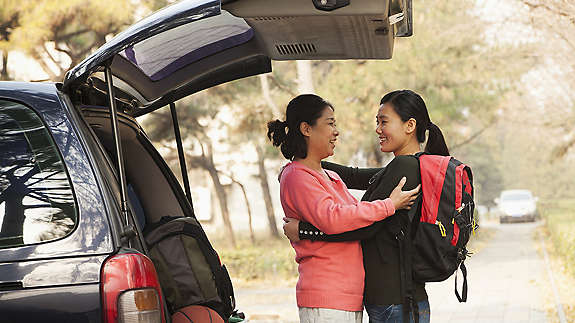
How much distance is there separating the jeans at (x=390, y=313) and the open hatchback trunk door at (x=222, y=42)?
1256 millimetres

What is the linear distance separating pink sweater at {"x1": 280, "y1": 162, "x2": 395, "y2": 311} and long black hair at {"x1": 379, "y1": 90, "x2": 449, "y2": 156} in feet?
1.46

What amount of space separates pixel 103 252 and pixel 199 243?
155 centimetres

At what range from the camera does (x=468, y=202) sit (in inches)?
145

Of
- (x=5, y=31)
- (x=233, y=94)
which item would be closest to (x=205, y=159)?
(x=233, y=94)

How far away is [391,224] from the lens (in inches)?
146

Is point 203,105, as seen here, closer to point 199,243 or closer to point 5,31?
point 5,31

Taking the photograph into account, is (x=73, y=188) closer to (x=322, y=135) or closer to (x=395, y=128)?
(x=322, y=135)

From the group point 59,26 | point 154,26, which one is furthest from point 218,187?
point 154,26

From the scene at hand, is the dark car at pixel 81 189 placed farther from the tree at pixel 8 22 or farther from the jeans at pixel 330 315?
the tree at pixel 8 22

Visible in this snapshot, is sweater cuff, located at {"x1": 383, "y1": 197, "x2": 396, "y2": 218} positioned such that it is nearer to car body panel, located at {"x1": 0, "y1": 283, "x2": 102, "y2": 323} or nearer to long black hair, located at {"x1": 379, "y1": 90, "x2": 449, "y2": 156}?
long black hair, located at {"x1": 379, "y1": 90, "x2": 449, "y2": 156}

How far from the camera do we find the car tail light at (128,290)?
2.75 meters

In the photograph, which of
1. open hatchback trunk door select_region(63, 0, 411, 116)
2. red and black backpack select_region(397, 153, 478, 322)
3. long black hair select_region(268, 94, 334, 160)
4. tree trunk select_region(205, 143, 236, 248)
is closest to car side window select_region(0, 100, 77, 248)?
open hatchback trunk door select_region(63, 0, 411, 116)

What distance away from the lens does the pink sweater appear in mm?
3676

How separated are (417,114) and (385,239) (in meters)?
0.59
